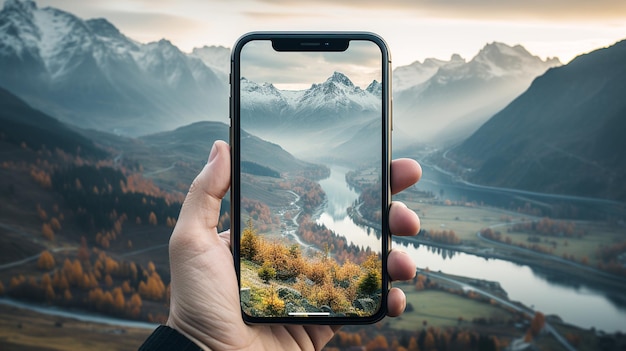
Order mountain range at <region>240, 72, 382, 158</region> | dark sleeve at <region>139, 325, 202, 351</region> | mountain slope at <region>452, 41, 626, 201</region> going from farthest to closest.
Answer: mountain slope at <region>452, 41, 626, 201</region>, mountain range at <region>240, 72, 382, 158</region>, dark sleeve at <region>139, 325, 202, 351</region>

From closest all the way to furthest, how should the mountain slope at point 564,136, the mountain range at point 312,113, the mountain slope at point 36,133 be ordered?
the mountain range at point 312,113 < the mountain slope at point 564,136 < the mountain slope at point 36,133

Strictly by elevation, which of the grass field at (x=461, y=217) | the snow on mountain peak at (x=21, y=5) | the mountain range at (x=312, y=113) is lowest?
the grass field at (x=461, y=217)

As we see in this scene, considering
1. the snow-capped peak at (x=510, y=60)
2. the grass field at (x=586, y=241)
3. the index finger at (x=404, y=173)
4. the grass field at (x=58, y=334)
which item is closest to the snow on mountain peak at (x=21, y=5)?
the grass field at (x=58, y=334)

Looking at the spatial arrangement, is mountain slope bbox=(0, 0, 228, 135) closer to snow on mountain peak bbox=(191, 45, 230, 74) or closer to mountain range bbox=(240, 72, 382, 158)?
snow on mountain peak bbox=(191, 45, 230, 74)

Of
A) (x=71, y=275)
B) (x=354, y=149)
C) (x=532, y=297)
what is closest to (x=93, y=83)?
(x=71, y=275)

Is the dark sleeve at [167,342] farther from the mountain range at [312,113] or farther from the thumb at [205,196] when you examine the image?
the mountain range at [312,113]

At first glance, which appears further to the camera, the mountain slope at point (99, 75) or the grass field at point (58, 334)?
the mountain slope at point (99, 75)

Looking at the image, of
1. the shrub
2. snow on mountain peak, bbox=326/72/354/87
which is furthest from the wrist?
snow on mountain peak, bbox=326/72/354/87

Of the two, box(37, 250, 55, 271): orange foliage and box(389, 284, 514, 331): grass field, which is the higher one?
box(37, 250, 55, 271): orange foliage
